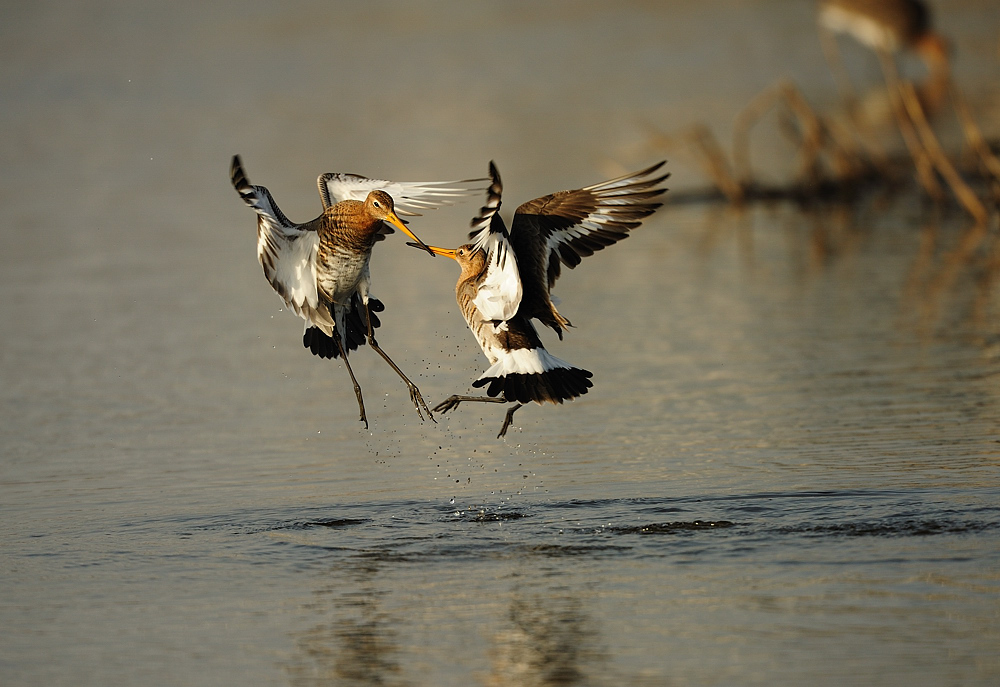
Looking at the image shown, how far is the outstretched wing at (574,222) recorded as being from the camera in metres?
6.71

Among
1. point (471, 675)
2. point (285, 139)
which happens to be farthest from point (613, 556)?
point (285, 139)

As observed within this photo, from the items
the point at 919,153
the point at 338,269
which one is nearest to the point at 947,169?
the point at 919,153

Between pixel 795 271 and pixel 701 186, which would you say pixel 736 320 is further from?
pixel 701 186

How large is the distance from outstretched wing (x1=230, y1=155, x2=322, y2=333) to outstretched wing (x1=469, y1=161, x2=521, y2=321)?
90 centimetres

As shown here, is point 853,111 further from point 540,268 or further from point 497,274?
point 497,274

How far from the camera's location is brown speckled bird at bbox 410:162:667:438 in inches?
260

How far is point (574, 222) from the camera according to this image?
677 cm

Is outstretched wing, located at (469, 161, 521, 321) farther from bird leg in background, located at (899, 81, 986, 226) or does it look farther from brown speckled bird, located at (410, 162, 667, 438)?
bird leg in background, located at (899, 81, 986, 226)

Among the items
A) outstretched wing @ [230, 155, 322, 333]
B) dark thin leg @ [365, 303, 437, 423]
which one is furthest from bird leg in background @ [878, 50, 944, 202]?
outstretched wing @ [230, 155, 322, 333]

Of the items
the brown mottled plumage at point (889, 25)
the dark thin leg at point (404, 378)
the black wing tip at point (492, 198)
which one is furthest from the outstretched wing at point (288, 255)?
the brown mottled plumage at point (889, 25)

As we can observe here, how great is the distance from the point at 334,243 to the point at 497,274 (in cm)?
96

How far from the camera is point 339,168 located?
14.8 meters

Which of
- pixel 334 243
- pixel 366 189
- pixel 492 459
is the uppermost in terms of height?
pixel 366 189

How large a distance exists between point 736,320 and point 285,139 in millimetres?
9133
